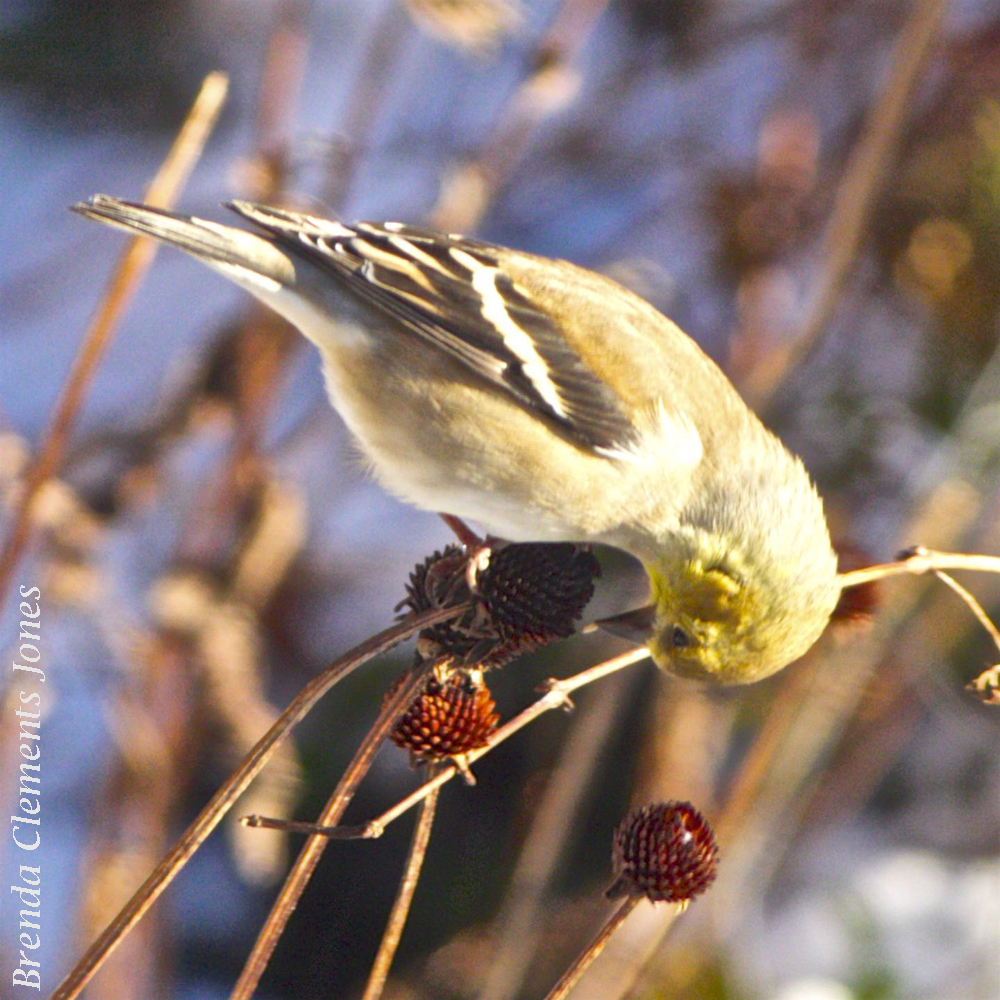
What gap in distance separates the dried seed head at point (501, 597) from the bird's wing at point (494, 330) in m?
0.35

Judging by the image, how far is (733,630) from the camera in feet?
5.53

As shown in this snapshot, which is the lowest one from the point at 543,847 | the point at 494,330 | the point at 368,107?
the point at 543,847

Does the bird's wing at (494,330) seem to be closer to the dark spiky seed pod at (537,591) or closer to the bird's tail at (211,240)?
the bird's tail at (211,240)

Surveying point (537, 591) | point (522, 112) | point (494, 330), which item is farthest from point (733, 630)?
point (522, 112)

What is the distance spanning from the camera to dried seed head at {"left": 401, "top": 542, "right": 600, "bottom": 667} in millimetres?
1278

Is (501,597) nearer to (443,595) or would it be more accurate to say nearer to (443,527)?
(443,595)

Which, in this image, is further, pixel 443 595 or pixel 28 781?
pixel 28 781

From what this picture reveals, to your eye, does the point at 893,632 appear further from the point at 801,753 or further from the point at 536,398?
the point at 536,398

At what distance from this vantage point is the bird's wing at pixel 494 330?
6.13 ft

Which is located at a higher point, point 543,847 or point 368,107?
point 368,107

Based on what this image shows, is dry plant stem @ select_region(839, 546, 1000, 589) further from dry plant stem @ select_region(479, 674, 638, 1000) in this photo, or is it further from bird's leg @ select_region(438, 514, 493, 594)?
dry plant stem @ select_region(479, 674, 638, 1000)

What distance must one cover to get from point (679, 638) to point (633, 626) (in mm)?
93

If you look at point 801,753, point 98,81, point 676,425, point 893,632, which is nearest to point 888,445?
point 893,632

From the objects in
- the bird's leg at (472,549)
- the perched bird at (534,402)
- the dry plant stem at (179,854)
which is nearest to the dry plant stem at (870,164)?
the perched bird at (534,402)
